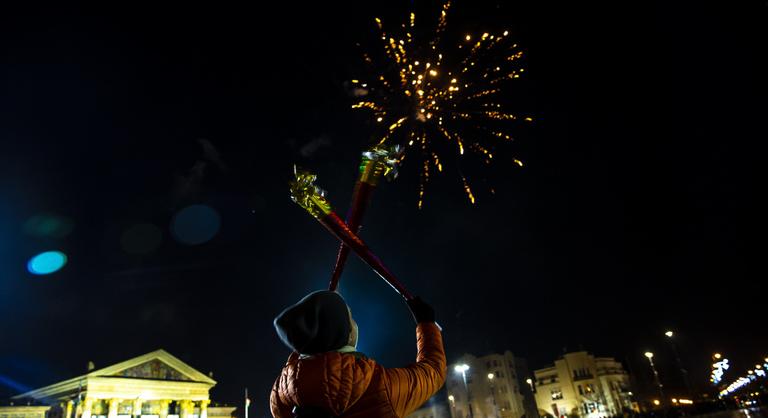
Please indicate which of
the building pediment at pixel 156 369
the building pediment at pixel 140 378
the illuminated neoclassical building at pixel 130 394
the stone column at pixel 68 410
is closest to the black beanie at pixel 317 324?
the illuminated neoclassical building at pixel 130 394

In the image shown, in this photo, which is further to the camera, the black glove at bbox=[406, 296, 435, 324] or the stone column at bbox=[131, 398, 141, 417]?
the stone column at bbox=[131, 398, 141, 417]

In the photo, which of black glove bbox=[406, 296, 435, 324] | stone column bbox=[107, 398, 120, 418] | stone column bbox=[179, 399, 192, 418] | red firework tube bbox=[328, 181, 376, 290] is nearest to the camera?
black glove bbox=[406, 296, 435, 324]

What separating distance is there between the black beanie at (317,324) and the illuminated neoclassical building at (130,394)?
55.4 meters

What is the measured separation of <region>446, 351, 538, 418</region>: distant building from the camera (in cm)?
6794

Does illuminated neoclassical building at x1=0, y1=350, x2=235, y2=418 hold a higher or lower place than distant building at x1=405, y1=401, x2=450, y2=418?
higher

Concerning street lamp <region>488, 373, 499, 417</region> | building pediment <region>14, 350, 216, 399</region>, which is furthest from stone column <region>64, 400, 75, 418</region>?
street lamp <region>488, 373, 499, 417</region>

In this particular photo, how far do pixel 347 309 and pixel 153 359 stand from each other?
6275cm

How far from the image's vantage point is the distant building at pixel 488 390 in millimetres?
67938

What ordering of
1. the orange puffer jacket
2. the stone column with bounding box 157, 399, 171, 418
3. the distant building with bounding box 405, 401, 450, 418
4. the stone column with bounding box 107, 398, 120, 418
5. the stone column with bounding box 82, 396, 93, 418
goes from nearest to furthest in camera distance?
the orange puffer jacket
the stone column with bounding box 82, 396, 93, 418
the stone column with bounding box 107, 398, 120, 418
the stone column with bounding box 157, 399, 171, 418
the distant building with bounding box 405, 401, 450, 418

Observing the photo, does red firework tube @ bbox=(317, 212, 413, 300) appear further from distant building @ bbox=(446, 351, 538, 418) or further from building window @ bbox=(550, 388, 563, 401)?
building window @ bbox=(550, 388, 563, 401)

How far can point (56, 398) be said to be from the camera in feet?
169

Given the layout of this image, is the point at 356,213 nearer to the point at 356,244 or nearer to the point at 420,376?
the point at 356,244

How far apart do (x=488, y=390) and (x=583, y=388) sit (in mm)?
15077

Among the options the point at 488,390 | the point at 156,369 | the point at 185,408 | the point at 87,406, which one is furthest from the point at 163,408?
the point at 488,390
